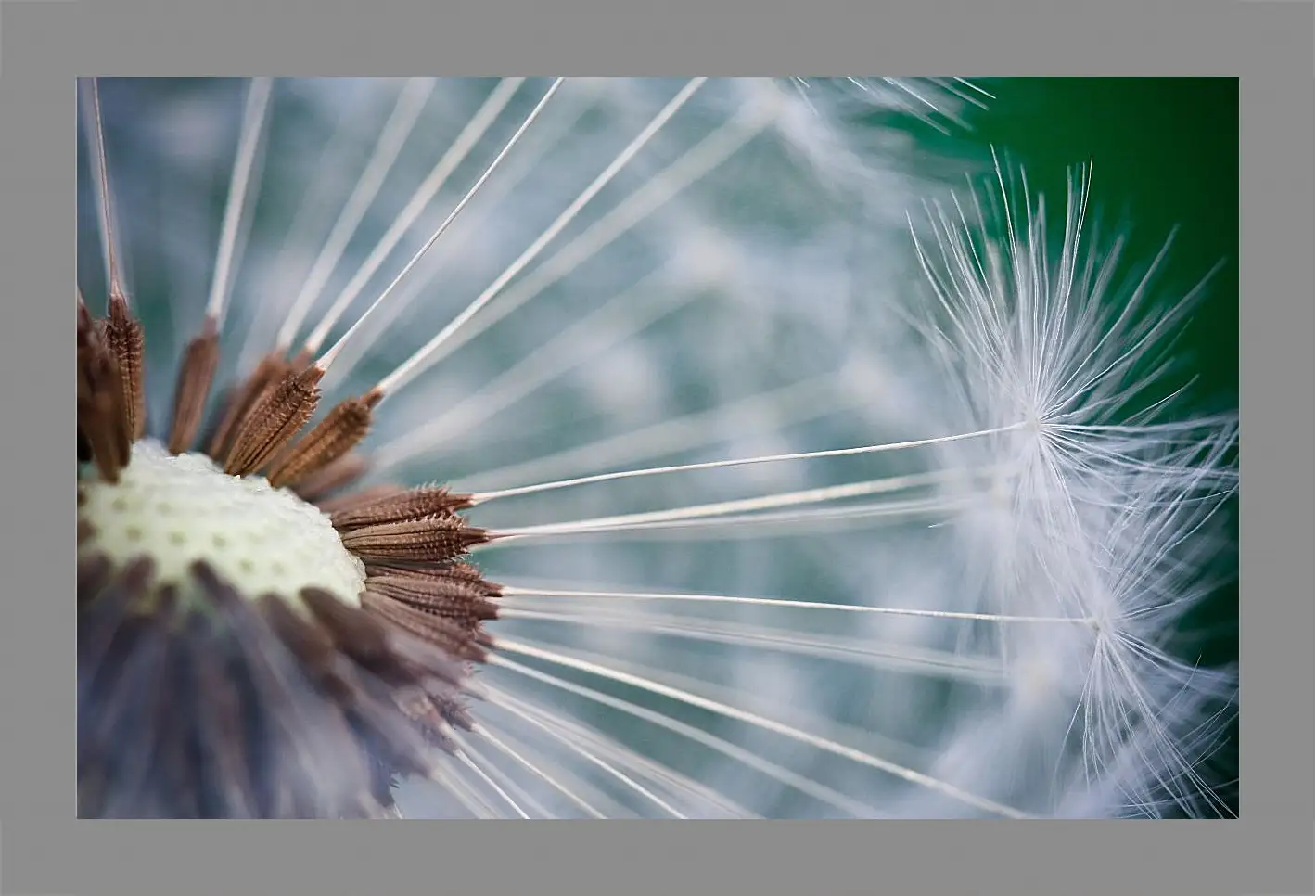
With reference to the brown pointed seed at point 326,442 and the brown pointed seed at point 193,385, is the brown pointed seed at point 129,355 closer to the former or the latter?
the brown pointed seed at point 193,385

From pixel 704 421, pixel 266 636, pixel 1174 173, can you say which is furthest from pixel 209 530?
pixel 1174 173

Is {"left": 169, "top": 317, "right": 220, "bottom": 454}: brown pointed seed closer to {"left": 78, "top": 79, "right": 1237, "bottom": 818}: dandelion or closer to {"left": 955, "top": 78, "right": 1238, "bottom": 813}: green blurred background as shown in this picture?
{"left": 78, "top": 79, "right": 1237, "bottom": 818}: dandelion

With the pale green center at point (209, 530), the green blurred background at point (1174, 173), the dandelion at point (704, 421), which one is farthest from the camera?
the green blurred background at point (1174, 173)

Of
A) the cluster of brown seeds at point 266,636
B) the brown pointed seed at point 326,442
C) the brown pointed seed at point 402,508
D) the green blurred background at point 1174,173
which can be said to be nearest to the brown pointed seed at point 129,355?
the cluster of brown seeds at point 266,636

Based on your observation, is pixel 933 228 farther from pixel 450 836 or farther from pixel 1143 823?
pixel 450 836

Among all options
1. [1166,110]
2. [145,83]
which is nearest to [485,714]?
[145,83]

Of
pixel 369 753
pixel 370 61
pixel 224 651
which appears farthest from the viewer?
pixel 370 61

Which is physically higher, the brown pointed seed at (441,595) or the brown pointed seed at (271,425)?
the brown pointed seed at (271,425)
